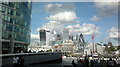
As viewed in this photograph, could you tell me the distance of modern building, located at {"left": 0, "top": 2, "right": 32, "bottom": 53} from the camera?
4512 cm

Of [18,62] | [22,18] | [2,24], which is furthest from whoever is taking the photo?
[22,18]

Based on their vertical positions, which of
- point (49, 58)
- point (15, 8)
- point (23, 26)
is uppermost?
point (15, 8)

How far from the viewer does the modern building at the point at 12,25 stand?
4512 cm

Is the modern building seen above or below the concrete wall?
above

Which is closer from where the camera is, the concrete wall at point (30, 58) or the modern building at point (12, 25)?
the concrete wall at point (30, 58)

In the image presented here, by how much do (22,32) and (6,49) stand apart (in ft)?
36.2

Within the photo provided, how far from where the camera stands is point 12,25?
4953cm

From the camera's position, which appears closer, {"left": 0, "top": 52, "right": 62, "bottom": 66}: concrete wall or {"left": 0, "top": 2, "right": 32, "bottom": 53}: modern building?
{"left": 0, "top": 52, "right": 62, "bottom": 66}: concrete wall

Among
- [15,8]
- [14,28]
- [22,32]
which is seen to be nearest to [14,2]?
[15,8]

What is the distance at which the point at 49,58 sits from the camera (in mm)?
44844

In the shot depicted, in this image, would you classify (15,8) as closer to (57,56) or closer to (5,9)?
(5,9)

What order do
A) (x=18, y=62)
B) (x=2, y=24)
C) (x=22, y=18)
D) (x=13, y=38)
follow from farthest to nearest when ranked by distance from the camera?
(x=22, y=18)
(x=13, y=38)
(x=2, y=24)
(x=18, y=62)

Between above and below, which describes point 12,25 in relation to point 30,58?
above

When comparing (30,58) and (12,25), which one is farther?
(12,25)
